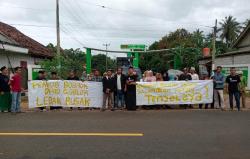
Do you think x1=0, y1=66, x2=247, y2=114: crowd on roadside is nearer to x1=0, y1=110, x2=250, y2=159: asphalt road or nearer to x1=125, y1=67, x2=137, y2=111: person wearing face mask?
x1=125, y1=67, x2=137, y2=111: person wearing face mask

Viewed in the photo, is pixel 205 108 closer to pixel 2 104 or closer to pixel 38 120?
pixel 38 120

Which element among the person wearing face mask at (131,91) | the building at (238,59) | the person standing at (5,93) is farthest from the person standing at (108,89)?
the building at (238,59)

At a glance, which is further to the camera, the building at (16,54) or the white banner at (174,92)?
the building at (16,54)

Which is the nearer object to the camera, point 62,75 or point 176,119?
point 176,119

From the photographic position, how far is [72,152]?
7.52m

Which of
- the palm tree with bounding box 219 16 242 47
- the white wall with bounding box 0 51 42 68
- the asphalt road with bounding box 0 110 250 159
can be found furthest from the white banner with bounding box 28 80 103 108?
the palm tree with bounding box 219 16 242 47

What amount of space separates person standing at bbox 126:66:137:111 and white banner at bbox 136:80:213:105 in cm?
27

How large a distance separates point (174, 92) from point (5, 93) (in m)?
6.49

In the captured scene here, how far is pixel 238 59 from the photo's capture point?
30.6 metres

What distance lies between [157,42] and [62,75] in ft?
199

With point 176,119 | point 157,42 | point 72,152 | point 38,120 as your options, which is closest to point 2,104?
point 38,120

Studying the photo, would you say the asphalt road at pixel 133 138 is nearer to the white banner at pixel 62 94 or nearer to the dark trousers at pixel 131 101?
the dark trousers at pixel 131 101

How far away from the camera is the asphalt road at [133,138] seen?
7406mm

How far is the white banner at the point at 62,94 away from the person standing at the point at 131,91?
1.18 m
